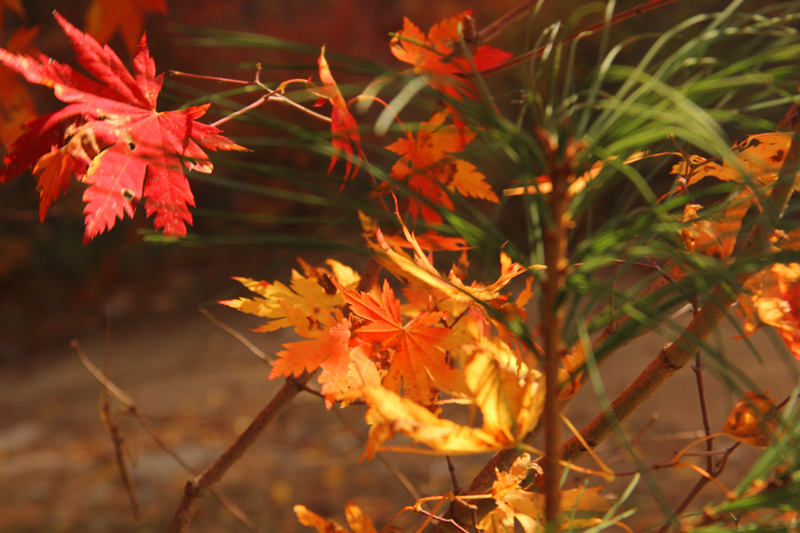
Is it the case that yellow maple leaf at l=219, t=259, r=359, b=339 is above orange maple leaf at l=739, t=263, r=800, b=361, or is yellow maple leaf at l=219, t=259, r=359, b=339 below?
below

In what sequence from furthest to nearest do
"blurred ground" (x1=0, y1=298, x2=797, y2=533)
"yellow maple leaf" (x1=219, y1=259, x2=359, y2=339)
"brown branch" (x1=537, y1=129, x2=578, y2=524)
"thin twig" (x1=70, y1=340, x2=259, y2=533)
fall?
"blurred ground" (x1=0, y1=298, x2=797, y2=533), "thin twig" (x1=70, y1=340, x2=259, y2=533), "yellow maple leaf" (x1=219, y1=259, x2=359, y2=339), "brown branch" (x1=537, y1=129, x2=578, y2=524)

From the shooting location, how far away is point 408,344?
1.58ft

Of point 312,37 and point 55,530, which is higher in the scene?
point 312,37

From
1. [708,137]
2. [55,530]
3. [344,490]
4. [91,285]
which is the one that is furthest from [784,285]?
[91,285]

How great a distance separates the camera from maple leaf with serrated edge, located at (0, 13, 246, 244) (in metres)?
0.47

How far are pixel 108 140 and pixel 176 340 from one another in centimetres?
301

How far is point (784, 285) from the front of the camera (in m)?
0.41

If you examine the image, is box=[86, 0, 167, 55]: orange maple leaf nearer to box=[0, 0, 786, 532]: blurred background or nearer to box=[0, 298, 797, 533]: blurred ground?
box=[0, 0, 786, 532]: blurred background

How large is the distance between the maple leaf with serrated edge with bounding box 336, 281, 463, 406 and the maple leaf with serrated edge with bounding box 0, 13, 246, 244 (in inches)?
6.4

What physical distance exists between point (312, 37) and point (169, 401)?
2.31 metres

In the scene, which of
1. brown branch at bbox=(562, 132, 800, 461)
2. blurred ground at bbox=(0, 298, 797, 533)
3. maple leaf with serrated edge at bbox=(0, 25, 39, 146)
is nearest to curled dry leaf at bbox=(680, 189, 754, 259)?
brown branch at bbox=(562, 132, 800, 461)

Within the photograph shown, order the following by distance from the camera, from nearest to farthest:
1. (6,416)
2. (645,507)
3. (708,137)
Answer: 1. (708,137)
2. (645,507)
3. (6,416)

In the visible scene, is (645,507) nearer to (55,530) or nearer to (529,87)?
(529,87)

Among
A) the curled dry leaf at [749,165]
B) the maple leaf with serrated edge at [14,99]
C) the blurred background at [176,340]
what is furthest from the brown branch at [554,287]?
the maple leaf with serrated edge at [14,99]
